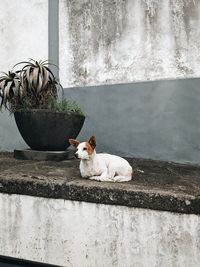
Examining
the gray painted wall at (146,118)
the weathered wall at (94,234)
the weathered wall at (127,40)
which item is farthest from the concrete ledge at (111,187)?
the weathered wall at (127,40)

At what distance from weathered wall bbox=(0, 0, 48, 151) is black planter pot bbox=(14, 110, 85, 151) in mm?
1125

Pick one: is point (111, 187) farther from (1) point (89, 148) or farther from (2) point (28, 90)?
(2) point (28, 90)

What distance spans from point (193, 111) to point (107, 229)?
2.05m

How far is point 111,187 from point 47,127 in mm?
1344

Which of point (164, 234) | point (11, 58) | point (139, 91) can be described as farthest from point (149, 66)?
point (164, 234)

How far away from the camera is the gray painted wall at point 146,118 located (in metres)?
3.45

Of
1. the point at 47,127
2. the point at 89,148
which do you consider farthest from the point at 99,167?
the point at 47,127

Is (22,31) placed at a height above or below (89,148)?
above

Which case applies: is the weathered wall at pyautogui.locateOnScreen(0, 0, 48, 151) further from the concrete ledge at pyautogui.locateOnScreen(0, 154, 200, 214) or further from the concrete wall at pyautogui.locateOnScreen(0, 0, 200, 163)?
the concrete ledge at pyautogui.locateOnScreen(0, 154, 200, 214)

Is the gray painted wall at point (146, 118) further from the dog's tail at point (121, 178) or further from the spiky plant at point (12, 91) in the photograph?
the dog's tail at point (121, 178)

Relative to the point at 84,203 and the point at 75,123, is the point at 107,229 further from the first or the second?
the point at 75,123

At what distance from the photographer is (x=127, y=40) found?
12.5ft

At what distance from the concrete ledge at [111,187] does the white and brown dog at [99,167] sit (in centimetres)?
8

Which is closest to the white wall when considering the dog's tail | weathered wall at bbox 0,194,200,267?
the dog's tail
